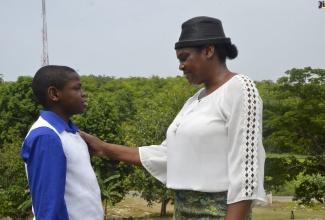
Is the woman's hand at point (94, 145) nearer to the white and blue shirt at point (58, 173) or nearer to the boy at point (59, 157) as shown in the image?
the boy at point (59, 157)

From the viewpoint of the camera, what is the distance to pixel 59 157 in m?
2.54

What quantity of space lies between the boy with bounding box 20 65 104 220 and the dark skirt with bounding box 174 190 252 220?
0.39 meters

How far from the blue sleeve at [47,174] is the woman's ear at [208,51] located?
30.5 inches

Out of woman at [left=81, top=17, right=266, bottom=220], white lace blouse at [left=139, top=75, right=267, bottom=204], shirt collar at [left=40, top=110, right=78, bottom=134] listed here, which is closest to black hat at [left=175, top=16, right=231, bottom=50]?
woman at [left=81, top=17, right=266, bottom=220]

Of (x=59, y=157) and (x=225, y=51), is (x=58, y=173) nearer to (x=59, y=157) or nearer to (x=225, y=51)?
(x=59, y=157)

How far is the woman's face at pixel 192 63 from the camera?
2684 millimetres

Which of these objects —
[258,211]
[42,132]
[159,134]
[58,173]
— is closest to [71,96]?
[42,132]

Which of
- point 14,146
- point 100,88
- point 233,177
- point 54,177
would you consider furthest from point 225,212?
point 100,88

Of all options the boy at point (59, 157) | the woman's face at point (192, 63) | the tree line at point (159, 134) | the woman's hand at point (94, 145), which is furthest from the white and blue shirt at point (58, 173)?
the tree line at point (159, 134)

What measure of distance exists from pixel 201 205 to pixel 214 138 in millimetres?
345

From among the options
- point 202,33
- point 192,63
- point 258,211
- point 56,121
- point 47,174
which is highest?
point 202,33

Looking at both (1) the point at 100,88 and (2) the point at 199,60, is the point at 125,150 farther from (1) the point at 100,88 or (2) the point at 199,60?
(1) the point at 100,88

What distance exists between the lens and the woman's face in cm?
268

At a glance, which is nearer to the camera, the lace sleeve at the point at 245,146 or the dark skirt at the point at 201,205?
the lace sleeve at the point at 245,146
